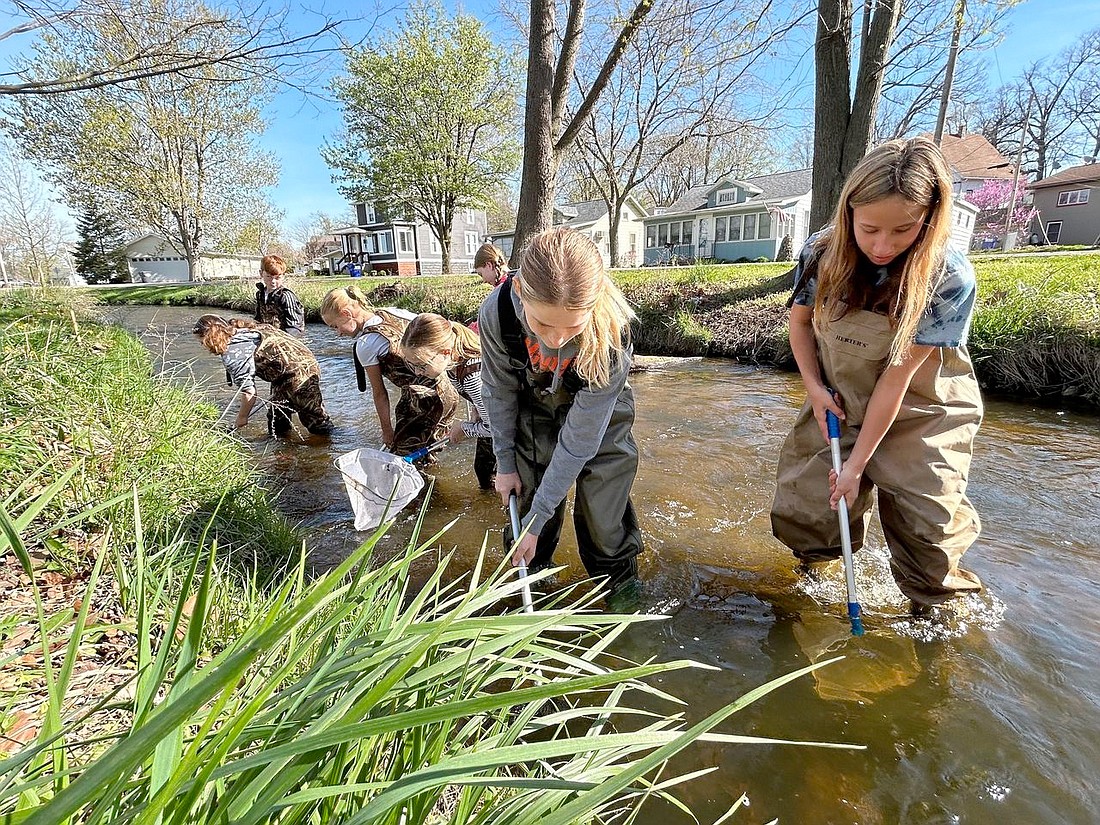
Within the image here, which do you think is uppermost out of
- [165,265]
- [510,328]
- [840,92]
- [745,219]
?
[745,219]

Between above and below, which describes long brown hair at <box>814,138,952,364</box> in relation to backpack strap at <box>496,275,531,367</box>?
above

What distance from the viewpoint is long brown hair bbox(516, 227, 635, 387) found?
5.99 ft

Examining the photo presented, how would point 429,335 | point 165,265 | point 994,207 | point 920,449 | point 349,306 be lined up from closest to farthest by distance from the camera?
1. point 920,449
2. point 429,335
3. point 349,306
4. point 994,207
5. point 165,265

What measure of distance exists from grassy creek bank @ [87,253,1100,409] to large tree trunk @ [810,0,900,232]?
1.73m

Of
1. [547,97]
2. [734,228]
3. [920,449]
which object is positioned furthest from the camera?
[734,228]

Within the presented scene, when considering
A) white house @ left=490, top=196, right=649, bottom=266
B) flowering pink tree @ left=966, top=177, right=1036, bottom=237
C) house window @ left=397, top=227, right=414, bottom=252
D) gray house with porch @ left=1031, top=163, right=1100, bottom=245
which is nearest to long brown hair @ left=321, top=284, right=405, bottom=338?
white house @ left=490, top=196, right=649, bottom=266

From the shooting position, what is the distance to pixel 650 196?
46.2 m

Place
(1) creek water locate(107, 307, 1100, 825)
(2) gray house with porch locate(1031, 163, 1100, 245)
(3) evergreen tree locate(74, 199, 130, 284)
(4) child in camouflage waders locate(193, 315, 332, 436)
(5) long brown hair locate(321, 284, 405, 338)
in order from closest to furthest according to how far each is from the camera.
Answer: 1. (1) creek water locate(107, 307, 1100, 825)
2. (5) long brown hair locate(321, 284, 405, 338)
3. (4) child in camouflage waders locate(193, 315, 332, 436)
4. (2) gray house with porch locate(1031, 163, 1100, 245)
5. (3) evergreen tree locate(74, 199, 130, 284)

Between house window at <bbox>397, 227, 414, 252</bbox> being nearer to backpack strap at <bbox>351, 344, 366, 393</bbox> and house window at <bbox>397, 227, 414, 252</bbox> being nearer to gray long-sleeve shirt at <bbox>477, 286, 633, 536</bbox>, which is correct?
backpack strap at <bbox>351, 344, 366, 393</bbox>

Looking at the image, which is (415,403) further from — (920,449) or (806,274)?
(920,449)

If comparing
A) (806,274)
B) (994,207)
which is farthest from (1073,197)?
(806,274)

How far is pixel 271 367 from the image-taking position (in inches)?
203

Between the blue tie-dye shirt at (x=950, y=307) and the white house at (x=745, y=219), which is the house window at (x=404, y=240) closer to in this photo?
the white house at (x=745, y=219)

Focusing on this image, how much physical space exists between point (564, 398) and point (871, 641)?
5.53 ft
